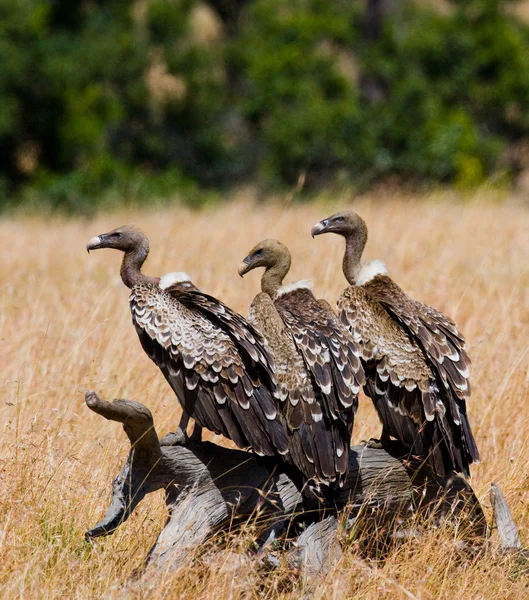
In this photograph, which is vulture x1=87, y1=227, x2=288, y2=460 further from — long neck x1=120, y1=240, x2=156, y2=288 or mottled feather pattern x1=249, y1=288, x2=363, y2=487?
long neck x1=120, y1=240, x2=156, y2=288

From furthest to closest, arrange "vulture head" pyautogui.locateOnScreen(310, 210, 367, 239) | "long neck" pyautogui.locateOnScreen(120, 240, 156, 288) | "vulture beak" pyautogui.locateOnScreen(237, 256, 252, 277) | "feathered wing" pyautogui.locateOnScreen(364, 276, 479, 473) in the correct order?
"vulture head" pyautogui.locateOnScreen(310, 210, 367, 239) < "long neck" pyautogui.locateOnScreen(120, 240, 156, 288) < "vulture beak" pyautogui.locateOnScreen(237, 256, 252, 277) < "feathered wing" pyautogui.locateOnScreen(364, 276, 479, 473)

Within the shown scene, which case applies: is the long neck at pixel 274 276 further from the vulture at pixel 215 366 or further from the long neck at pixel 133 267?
the long neck at pixel 133 267

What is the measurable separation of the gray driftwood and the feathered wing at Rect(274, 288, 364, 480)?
0.23 meters

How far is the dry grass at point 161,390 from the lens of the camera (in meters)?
3.93

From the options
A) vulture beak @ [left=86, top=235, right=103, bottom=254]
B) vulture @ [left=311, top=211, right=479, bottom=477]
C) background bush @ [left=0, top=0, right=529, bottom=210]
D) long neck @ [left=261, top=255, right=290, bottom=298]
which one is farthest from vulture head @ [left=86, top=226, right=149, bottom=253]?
background bush @ [left=0, top=0, right=529, bottom=210]

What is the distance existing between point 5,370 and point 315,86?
12327mm

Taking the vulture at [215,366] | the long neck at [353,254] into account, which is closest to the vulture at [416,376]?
the long neck at [353,254]

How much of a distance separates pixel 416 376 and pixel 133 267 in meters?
1.39

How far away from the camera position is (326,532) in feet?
13.2

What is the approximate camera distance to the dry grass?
155 inches

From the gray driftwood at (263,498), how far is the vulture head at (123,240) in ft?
3.37

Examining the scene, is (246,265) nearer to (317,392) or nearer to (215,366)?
(215,366)

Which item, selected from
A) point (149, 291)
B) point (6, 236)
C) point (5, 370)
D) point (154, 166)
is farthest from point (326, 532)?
point (154, 166)

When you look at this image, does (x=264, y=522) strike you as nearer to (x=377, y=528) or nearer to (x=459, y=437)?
(x=377, y=528)
